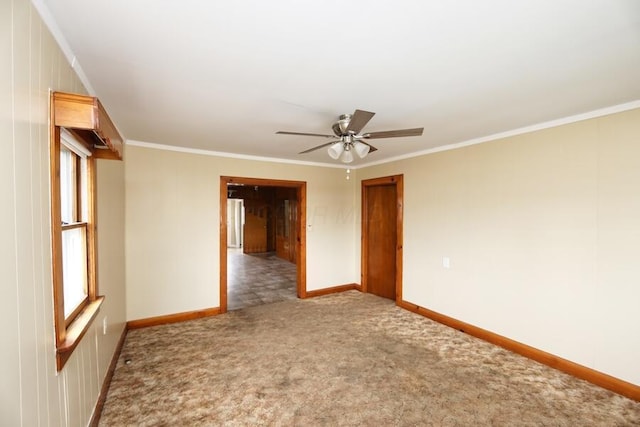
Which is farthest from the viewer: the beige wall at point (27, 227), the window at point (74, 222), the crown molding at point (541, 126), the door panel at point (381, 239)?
the door panel at point (381, 239)

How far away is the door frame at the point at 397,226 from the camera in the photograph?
4.50 m

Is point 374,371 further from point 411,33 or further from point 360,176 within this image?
point 360,176

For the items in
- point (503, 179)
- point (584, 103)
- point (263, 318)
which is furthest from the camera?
point (263, 318)

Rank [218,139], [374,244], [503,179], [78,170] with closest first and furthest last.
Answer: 1. [78,170]
2. [503,179]
3. [218,139]
4. [374,244]

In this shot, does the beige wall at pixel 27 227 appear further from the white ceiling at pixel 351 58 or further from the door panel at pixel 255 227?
the door panel at pixel 255 227

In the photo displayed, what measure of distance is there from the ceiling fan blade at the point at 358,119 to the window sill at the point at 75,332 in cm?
201

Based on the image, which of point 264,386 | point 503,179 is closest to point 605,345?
point 503,179

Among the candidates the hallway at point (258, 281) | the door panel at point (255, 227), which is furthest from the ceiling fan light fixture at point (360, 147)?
the door panel at point (255, 227)

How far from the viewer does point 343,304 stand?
4613 millimetres

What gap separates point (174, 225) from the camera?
12.7 feet

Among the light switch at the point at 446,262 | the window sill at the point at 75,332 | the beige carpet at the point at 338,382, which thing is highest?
Answer: the window sill at the point at 75,332

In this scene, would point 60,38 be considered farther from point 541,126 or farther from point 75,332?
point 541,126

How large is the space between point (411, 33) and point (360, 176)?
13.0 ft

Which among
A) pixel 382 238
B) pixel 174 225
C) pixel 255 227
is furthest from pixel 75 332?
pixel 255 227
